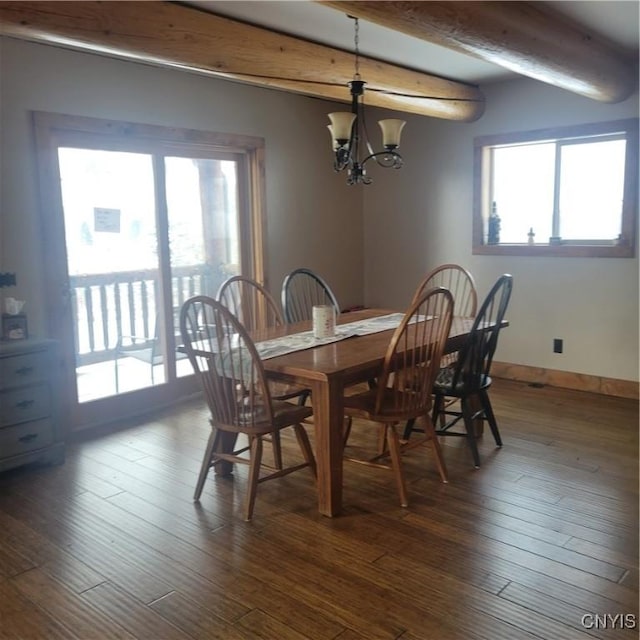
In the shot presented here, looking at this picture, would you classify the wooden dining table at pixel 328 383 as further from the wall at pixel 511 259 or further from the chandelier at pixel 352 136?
the wall at pixel 511 259

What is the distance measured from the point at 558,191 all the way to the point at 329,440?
10.4ft

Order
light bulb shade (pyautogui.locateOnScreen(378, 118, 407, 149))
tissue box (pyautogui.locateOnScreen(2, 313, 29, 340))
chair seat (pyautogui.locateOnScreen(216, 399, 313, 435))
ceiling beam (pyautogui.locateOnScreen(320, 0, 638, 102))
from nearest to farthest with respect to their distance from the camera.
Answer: ceiling beam (pyautogui.locateOnScreen(320, 0, 638, 102)) → chair seat (pyautogui.locateOnScreen(216, 399, 313, 435)) → light bulb shade (pyautogui.locateOnScreen(378, 118, 407, 149)) → tissue box (pyautogui.locateOnScreen(2, 313, 29, 340))

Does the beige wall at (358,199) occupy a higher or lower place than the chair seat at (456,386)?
higher

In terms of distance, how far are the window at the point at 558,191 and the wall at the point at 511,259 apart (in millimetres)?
85

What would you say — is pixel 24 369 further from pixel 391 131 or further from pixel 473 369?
pixel 473 369

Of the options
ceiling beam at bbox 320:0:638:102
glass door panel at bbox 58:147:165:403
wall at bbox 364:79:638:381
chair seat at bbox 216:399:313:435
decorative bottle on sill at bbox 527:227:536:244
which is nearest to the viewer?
ceiling beam at bbox 320:0:638:102

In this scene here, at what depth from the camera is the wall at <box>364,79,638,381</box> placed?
15.1 ft

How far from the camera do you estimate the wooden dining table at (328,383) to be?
2.68 meters

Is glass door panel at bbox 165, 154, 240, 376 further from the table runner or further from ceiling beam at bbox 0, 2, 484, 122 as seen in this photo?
the table runner

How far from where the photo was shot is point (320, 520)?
9.14ft

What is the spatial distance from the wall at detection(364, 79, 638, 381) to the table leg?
2814 millimetres

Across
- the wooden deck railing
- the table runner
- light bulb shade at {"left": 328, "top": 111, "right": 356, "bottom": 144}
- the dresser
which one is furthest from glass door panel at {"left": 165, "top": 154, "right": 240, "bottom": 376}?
light bulb shade at {"left": 328, "top": 111, "right": 356, "bottom": 144}

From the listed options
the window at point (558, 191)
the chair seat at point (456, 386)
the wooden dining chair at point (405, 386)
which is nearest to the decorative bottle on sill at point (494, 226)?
the window at point (558, 191)

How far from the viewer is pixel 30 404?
340cm
